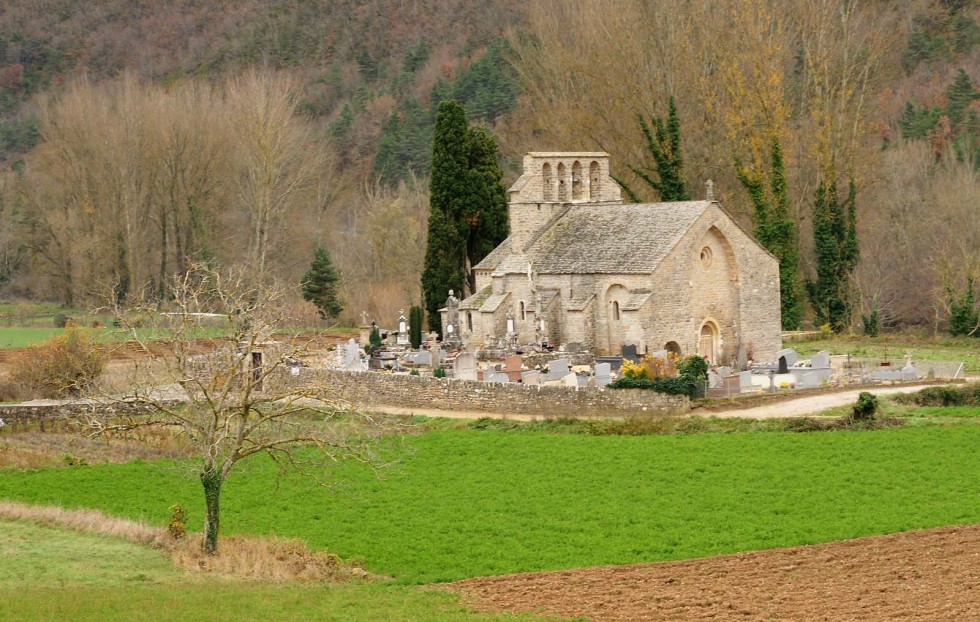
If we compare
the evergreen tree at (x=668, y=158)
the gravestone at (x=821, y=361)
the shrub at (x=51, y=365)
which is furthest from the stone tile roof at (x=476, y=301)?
the shrub at (x=51, y=365)

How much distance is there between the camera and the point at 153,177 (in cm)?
7394

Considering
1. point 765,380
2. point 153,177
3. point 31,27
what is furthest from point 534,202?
point 31,27

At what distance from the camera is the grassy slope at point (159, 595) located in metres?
19.9

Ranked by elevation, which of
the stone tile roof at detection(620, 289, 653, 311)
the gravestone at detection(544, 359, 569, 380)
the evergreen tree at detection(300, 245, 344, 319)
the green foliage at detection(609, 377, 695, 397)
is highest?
the evergreen tree at detection(300, 245, 344, 319)

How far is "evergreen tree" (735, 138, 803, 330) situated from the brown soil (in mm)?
30769

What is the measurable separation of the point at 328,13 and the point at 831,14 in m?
74.2

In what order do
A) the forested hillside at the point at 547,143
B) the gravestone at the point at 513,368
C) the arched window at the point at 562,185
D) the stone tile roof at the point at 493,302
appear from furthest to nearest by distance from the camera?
the forested hillside at the point at 547,143
the arched window at the point at 562,185
the stone tile roof at the point at 493,302
the gravestone at the point at 513,368

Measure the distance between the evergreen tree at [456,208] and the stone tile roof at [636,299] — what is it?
1127 cm

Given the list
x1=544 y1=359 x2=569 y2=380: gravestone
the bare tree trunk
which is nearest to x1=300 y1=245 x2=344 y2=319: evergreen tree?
x1=544 y1=359 x2=569 y2=380: gravestone

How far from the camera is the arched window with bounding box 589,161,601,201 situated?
4966 centimetres

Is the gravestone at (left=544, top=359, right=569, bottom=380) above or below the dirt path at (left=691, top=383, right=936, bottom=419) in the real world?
above

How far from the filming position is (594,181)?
4972 centimetres

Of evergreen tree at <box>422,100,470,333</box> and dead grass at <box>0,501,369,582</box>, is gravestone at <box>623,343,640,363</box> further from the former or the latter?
dead grass at <box>0,501,369,582</box>

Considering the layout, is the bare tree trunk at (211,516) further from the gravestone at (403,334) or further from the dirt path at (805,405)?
the gravestone at (403,334)
